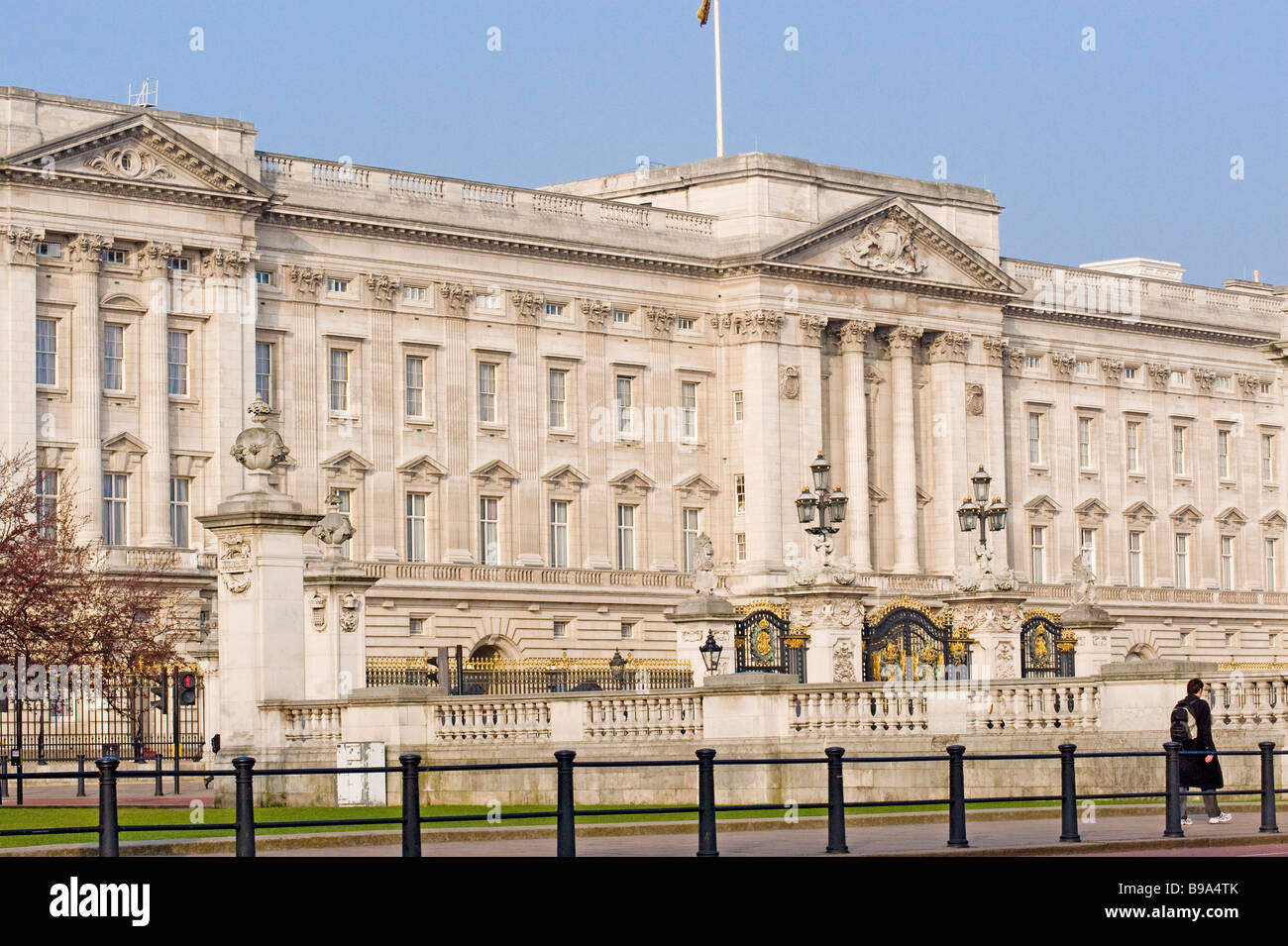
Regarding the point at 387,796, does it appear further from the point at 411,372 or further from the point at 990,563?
the point at 411,372

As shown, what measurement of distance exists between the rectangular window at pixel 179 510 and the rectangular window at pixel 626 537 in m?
16.6

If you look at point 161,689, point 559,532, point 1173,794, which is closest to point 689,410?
point 559,532

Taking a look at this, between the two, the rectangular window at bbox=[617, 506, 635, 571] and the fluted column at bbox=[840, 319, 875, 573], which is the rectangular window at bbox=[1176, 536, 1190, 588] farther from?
the rectangular window at bbox=[617, 506, 635, 571]

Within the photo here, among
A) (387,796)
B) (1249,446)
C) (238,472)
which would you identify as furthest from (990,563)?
(1249,446)

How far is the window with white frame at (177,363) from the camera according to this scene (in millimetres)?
76750

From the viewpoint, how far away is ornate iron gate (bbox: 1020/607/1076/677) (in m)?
54.8

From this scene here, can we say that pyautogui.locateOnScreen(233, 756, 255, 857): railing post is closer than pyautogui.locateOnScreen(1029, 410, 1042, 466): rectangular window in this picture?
Yes

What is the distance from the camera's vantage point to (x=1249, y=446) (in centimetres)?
11081

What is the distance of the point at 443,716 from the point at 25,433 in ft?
110

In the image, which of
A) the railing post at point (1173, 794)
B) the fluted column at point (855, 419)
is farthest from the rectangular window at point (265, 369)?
the railing post at point (1173, 794)

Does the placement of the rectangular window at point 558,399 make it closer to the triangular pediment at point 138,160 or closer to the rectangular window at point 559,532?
the rectangular window at point 559,532

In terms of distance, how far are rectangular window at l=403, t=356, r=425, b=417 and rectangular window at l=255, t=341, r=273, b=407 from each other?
5.12m

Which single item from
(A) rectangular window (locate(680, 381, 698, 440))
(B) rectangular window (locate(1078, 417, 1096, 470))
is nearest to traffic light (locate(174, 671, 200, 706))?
(A) rectangular window (locate(680, 381, 698, 440))

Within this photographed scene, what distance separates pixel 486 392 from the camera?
8544 cm
